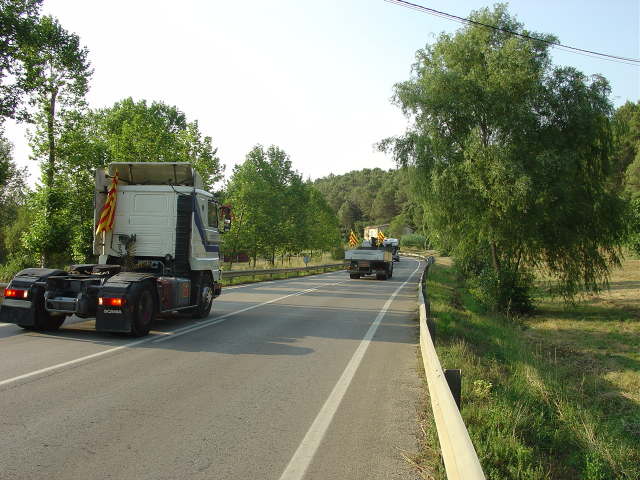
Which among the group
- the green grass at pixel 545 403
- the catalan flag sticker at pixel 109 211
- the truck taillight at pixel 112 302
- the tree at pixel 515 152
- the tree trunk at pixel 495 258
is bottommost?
the green grass at pixel 545 403

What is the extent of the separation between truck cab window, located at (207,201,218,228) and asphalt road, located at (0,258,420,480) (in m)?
3.03

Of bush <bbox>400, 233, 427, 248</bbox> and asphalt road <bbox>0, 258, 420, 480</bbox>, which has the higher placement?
bush <bbox>400, 233, 427, 248</bbox>

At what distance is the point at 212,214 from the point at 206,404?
7545 millimetres

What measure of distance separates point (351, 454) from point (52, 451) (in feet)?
7.74

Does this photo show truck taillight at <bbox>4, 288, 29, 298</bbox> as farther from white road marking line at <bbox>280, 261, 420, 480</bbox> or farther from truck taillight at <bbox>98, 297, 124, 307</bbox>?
white road marking line at <bbox>280, 261, 420, 480</bbox>

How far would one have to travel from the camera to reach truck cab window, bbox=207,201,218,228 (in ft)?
40.2

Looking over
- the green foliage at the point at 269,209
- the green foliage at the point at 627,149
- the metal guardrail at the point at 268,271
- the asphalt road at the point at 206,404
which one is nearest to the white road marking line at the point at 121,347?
the asphalt road at the point at 206,404

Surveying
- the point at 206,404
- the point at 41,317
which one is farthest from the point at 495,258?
the point at 206,404

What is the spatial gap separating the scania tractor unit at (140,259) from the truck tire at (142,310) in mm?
17

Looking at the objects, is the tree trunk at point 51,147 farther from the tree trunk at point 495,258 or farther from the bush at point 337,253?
the bush at point 337,253

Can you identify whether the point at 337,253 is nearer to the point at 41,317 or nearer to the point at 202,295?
the point at 202,295

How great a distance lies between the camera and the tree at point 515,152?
17781 mm

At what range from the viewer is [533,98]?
18.4 meters

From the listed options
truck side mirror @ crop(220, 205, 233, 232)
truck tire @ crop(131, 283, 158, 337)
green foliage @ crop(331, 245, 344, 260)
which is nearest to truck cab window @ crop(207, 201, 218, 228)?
truck side mirror @ crop(220, 205, 233, 232)
